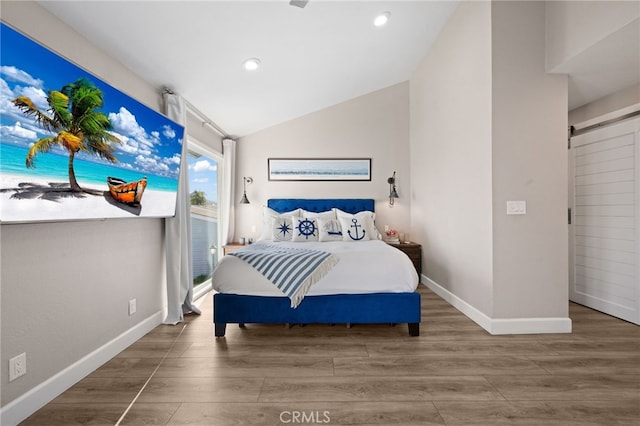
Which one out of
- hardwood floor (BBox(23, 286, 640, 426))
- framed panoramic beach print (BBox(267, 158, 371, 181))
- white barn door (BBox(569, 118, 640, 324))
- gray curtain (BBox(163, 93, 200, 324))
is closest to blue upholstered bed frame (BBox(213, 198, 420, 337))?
hardwood floor (BBox(23, 286, 640, 426))

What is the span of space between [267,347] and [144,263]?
4.67 ft

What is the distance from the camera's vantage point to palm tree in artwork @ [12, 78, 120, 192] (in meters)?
1.54

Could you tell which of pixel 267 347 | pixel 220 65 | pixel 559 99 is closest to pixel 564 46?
pixel 559 99

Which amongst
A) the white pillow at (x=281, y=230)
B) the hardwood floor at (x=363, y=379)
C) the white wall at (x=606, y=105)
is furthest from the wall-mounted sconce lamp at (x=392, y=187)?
the hardwood floor at (x=363, y=379)

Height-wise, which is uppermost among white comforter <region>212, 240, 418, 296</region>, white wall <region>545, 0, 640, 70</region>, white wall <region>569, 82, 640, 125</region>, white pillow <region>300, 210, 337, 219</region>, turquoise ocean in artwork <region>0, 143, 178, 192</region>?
white wall <region>545, 0, 640, 70</region>

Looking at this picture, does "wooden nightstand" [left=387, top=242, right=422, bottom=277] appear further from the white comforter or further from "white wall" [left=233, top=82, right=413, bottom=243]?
the white comforter

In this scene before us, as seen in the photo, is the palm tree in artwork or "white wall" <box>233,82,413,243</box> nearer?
the palm tree in artwork

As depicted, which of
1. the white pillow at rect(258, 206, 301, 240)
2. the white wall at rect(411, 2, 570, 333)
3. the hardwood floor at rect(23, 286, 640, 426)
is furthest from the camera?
the white pillow at rect(258, 206, 301, 240)

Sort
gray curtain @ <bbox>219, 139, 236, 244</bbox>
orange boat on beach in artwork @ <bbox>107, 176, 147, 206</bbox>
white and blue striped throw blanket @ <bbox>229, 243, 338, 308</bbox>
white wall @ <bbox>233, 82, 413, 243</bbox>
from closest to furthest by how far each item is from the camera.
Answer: orange boat on beach in artwork @ <bbox>107, 176, 147, 206</bbox>, white and blue striped throw blanket @ <bbox>229, 243, 338, 308</bbox>, gray curtain @ <bbox>219, 139, 236, 244</bbox>, white wall @ <bbox>233, 82, 413, 243</bbox>

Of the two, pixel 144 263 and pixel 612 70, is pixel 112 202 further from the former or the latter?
pixel 612 70

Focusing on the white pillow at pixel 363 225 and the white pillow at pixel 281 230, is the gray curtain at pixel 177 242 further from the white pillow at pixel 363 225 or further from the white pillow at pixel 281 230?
the white pillow at pixel 363 225

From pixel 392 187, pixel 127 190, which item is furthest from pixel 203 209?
pixel 392 187

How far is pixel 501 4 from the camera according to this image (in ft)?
8.91
